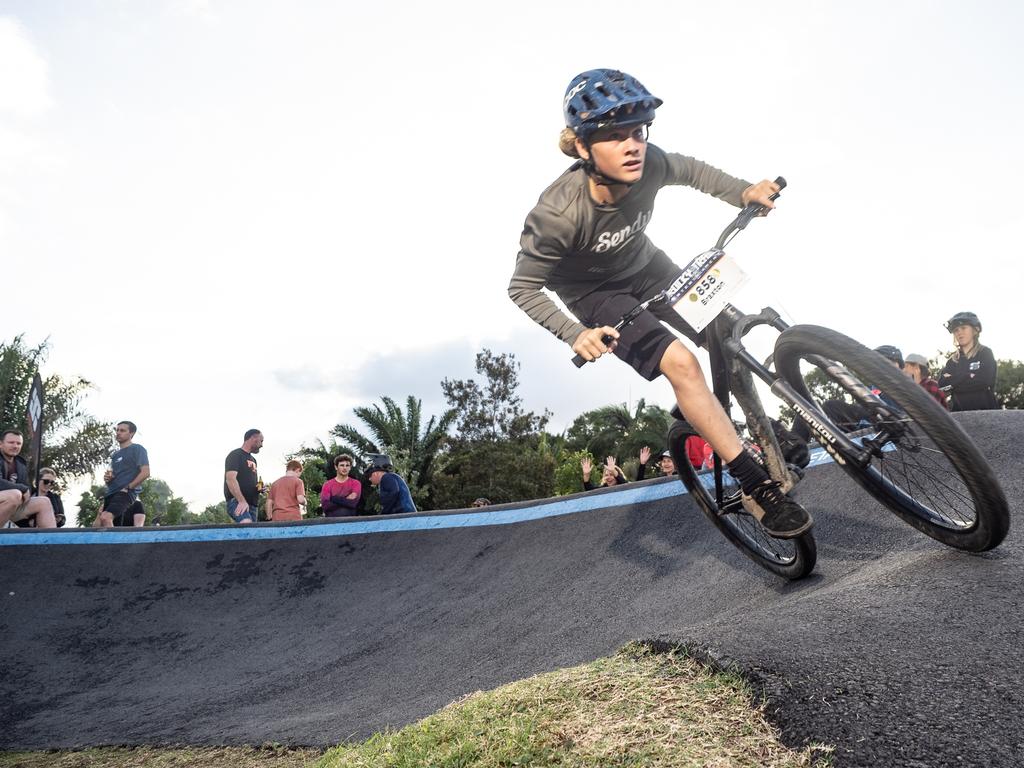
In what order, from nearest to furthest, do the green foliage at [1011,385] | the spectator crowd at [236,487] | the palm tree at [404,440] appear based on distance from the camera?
1. the spectator crowd at [236,487]
2. the palm tree at [404,440]
3. the green foliage at [1011,385]

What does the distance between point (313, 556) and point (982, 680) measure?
650 cm

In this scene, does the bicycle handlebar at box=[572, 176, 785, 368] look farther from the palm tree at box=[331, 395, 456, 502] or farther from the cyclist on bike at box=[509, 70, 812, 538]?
the palm tree at box=[331, 395, 456, 502]

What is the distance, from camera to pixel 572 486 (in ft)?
104

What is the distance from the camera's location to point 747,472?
11.8 ft

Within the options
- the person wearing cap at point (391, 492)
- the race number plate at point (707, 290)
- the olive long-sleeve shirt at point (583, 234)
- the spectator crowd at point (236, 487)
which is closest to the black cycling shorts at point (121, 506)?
the spectator crowd at point (236, 487)

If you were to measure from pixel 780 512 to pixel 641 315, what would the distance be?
1.14 metres

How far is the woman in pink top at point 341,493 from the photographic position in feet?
30.0

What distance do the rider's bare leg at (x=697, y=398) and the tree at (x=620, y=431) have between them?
28.1 metres

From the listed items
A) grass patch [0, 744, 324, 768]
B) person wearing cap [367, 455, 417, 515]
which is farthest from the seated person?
grass patch [0, 744, 324, 768]

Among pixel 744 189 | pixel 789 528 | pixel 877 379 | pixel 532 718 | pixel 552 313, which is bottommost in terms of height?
pixel 532 718

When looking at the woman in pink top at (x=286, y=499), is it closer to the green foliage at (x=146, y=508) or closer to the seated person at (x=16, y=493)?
the seated person at (x=16, y=493)

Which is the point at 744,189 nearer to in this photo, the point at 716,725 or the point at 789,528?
the point at 789,528

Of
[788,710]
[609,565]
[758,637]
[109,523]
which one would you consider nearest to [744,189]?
[758,637]

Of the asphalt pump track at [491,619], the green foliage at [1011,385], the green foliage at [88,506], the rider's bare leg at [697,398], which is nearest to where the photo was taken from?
the asphalt pump track at [491,619]
